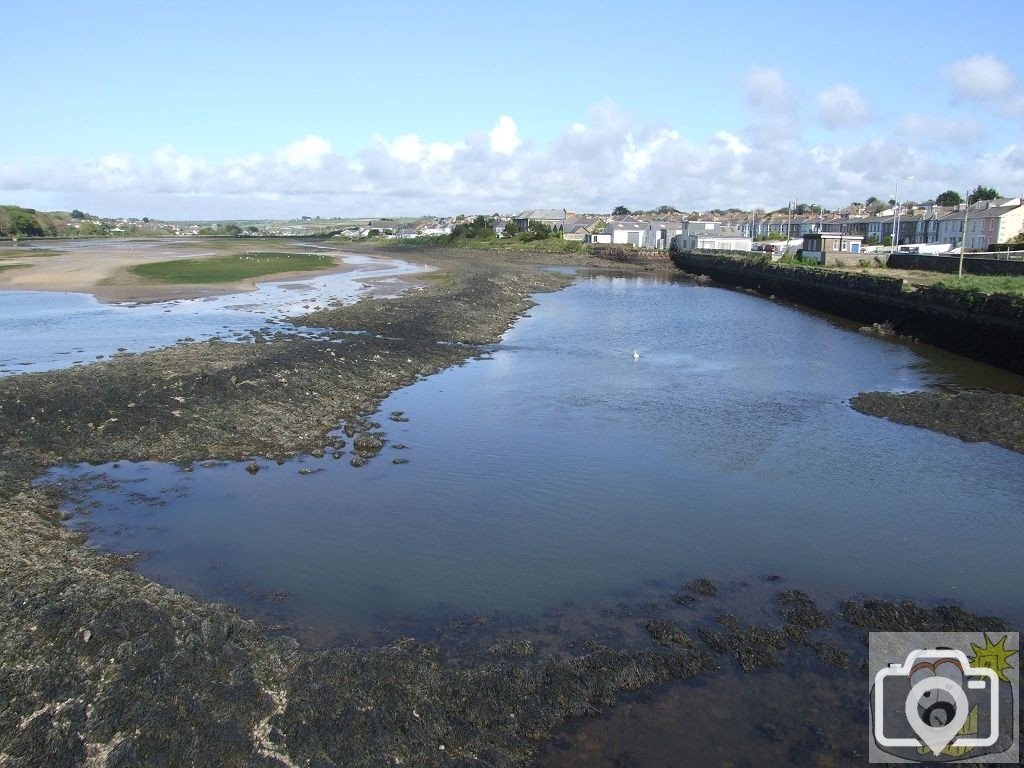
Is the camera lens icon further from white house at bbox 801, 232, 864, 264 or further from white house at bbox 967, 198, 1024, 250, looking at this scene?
white house at bbox 967, 198, 1024, 250

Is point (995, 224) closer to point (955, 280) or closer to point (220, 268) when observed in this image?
point (955, 280)

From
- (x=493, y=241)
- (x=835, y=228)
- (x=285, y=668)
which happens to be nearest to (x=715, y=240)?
(x=835, y=228)

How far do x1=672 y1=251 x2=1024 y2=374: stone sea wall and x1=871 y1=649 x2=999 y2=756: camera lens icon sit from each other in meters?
19.8

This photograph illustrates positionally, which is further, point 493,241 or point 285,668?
point 493,241

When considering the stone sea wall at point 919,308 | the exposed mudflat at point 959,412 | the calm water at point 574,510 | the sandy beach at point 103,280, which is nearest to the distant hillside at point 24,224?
the sandy beach at point 103,280

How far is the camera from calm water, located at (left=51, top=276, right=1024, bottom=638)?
9.81m

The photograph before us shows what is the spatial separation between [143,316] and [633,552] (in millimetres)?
28452

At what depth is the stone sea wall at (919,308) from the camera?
1010 inches

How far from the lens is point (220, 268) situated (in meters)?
59.9

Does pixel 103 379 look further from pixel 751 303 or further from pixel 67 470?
pixel 751 303

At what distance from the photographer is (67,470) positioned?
13.3 metres

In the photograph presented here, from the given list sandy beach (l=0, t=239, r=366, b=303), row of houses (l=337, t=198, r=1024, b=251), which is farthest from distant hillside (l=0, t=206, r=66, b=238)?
row of houses (l=337, t=198, r=1024, b=251)

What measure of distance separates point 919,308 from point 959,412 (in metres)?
15.8

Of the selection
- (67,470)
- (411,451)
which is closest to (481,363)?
(411,451)
